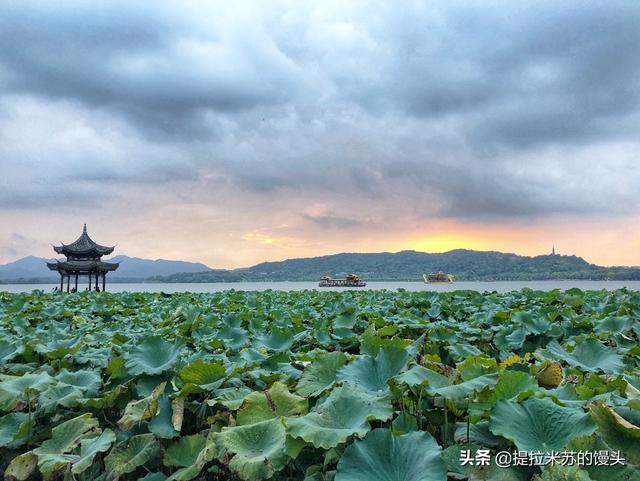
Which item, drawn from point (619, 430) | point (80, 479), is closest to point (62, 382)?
point (80, 479)

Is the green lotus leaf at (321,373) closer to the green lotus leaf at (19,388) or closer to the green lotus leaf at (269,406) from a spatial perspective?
the green lotus leaf at (269,406)

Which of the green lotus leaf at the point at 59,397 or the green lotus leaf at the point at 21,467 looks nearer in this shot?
the green lotus leaf at the point at 21,467

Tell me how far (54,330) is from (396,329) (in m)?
3.62

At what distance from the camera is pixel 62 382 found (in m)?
3.00

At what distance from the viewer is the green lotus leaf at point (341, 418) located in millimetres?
1821

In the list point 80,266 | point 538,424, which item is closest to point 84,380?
point 538,424

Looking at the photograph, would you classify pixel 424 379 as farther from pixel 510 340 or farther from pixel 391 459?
pixel 510 340

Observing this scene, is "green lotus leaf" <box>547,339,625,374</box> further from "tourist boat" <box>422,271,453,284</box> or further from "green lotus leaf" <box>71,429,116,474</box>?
"tourist boat" <box>422,271,453,284</box>

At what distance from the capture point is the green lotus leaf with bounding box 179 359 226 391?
8.79 ft

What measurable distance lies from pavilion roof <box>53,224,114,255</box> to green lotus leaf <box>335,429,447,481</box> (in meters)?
42.7

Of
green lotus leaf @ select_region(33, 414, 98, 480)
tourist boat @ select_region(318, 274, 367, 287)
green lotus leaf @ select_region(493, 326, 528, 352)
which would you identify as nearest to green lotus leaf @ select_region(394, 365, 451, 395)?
green lotus leaf @ select_region(33, 414, 98, 480)

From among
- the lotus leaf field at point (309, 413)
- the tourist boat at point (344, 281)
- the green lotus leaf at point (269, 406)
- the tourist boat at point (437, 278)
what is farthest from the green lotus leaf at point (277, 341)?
the tourist boat at point (437, 278)

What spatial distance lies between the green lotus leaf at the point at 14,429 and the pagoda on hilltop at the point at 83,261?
128 ft

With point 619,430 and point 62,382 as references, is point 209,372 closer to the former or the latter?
point 62,382
